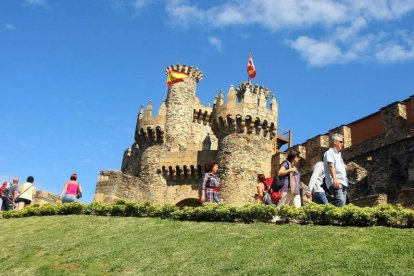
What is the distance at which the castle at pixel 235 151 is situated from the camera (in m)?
25.7

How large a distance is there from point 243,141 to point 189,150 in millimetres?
4463

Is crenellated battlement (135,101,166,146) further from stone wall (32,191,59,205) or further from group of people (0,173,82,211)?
group of people (0,173,82,211)

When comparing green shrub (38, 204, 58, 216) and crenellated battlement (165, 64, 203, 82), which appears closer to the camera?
green shrub (38, 204, 58, 216)

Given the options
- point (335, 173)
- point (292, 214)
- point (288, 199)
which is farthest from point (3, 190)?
point (335, 173)

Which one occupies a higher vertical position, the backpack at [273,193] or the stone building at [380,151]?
the stone building at [380,151]

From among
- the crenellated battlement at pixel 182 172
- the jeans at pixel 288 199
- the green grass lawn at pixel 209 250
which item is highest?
the crenellated battlement at pixel 182 172

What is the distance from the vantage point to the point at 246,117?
1195 inches

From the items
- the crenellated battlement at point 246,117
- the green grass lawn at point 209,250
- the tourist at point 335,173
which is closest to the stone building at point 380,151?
the crenellated battlement at point 246,117

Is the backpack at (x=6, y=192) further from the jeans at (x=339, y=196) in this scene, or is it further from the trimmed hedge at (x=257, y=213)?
the jeans at (x=339, y=196)

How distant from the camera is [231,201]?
91.0ft

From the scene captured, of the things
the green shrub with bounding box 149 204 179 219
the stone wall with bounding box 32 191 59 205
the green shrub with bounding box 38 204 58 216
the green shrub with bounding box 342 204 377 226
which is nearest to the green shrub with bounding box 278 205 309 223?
the green shrub with bounding box 342 204 377 226

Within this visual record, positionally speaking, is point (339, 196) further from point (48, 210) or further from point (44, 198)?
point (44, 198)

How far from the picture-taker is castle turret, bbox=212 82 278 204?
28.4 metres

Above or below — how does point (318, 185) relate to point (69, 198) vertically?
above
